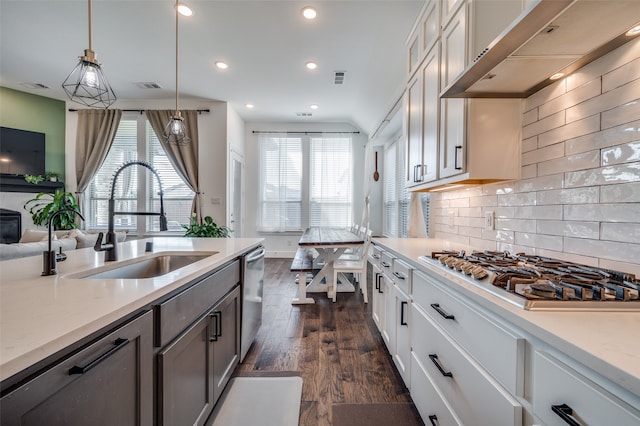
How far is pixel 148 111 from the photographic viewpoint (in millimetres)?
5102

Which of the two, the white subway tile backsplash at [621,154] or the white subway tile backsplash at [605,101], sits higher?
the white subway tile backsplash at [605,101]

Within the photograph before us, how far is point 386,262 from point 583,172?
4.08 ft

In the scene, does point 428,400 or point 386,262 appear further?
point 386,262

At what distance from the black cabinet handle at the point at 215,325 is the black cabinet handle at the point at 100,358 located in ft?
2.07

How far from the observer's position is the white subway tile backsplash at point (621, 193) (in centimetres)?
97

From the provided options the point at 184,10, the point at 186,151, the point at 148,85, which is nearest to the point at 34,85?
the point at 148,85

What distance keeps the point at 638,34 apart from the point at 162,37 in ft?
13.1

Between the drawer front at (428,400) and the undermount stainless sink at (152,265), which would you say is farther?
the undermount stainless sink at (152,265)

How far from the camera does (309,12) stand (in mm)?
2754

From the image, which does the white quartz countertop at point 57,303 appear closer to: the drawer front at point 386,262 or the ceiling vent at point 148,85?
the drawer front at point 386,262

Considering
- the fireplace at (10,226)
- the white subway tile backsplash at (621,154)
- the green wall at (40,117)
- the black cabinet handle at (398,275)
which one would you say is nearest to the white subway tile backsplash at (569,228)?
the white subway tile backsplash at (621,154)

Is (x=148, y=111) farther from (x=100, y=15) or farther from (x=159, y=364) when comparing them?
(x=159, y=364)

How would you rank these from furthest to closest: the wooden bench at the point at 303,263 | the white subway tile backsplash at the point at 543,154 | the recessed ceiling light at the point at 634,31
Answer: the wooden bench at the point at 303,263 → the white subway tile backsplash at the point at 543,154 → the recessed ceiling light at the point at 634,31

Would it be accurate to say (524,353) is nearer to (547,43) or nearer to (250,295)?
(547,43)
